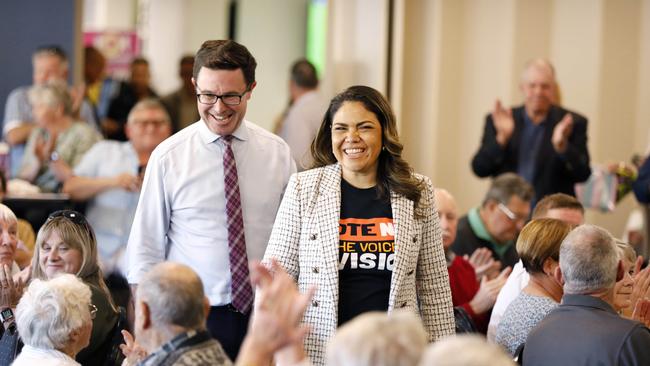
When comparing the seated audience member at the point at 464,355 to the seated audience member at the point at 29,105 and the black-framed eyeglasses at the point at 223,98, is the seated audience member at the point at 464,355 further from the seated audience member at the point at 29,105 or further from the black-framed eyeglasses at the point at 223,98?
the seated audience member at the point at 29,105

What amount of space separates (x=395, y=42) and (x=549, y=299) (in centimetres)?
521

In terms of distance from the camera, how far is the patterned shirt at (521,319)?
3986 millimetres

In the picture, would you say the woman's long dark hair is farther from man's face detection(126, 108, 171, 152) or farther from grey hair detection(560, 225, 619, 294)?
man's face detection(126, 108, 171, 152)

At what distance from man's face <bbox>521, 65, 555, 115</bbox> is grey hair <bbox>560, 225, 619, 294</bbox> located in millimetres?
3386

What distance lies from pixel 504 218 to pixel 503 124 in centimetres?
113

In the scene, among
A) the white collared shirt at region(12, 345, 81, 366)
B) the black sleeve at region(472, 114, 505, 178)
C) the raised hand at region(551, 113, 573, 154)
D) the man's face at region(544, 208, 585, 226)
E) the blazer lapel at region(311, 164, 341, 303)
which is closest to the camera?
the white collared shirt at region(12, 345, 81, 366)

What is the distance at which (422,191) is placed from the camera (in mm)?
3805

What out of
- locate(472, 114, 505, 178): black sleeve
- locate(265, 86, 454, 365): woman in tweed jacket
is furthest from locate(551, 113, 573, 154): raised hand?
locate(265, 86, 454, 365): woman in tweed jacket

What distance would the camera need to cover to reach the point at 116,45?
40.1 feet

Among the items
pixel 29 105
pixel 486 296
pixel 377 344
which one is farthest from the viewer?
pixel 29 105

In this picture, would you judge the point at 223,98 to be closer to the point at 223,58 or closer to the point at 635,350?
the point at 223,58

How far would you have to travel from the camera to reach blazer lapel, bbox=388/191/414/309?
3613mm

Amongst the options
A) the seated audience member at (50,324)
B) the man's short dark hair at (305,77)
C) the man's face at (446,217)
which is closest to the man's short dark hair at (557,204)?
the man's face at (446,217)

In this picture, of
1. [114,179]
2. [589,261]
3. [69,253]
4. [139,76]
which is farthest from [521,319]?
[139,76]
